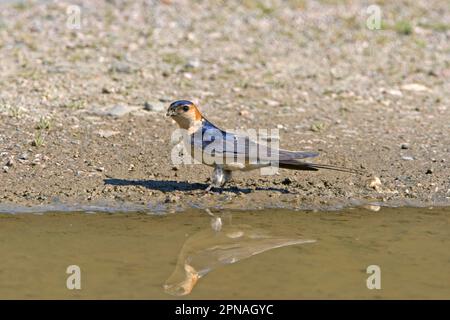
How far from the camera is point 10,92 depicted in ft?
31.2

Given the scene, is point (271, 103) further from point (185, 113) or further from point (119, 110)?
point (185, 113)

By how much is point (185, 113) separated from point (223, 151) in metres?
0.45

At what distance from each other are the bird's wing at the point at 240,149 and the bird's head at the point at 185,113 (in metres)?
0.17

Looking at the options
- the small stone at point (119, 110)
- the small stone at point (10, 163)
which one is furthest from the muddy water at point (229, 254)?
the small stone at point (119, 110)

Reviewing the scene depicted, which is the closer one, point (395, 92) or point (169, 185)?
point (169, 185)

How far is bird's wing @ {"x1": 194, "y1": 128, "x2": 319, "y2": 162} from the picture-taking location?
700 centimetres

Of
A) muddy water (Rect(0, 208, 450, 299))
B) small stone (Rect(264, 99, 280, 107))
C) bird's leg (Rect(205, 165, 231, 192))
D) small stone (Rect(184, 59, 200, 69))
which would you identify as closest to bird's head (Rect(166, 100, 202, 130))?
bird's leg (Rect(205, 165, 231, 192))

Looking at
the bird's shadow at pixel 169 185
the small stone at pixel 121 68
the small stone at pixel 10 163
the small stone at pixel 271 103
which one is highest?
the small stone at pixel 121 68

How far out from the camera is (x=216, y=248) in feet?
20.5

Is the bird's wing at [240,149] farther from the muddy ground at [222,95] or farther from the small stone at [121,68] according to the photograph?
the small stone at [121,68]

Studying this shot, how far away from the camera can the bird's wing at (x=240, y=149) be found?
7000mm

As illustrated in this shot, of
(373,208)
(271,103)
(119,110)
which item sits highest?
(271,103)

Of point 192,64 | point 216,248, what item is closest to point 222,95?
point 192,64
